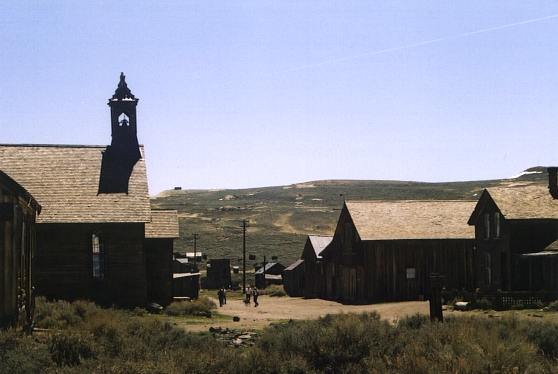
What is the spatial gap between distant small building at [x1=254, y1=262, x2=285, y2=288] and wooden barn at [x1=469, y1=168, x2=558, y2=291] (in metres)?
38.1

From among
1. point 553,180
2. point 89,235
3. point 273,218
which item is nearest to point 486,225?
point 553,180

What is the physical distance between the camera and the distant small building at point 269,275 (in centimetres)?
8019

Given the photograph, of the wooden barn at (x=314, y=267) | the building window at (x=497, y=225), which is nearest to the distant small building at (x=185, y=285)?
the wooden barn at (x=314, y=267)

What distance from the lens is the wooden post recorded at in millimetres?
21094

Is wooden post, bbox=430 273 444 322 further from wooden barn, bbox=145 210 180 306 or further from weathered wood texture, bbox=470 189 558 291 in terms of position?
wooden barn, bbox=145 210 180 306

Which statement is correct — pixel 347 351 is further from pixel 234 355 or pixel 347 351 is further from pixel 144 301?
pixel 144 301

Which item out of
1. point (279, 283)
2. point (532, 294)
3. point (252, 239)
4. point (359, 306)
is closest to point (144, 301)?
point (359, 306)

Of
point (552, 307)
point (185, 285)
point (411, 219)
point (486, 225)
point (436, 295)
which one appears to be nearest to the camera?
point (436, 295)

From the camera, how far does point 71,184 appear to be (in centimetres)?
3850

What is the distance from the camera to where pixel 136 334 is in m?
20.8

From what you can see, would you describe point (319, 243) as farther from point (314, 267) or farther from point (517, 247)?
point (517, 247)


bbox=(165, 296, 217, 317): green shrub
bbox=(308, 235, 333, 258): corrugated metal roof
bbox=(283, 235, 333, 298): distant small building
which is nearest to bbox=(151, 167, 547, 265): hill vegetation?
bbox=(283, 235, 333, 298): distant small building

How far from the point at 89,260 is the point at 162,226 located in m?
6.53

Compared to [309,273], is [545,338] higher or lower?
higher
